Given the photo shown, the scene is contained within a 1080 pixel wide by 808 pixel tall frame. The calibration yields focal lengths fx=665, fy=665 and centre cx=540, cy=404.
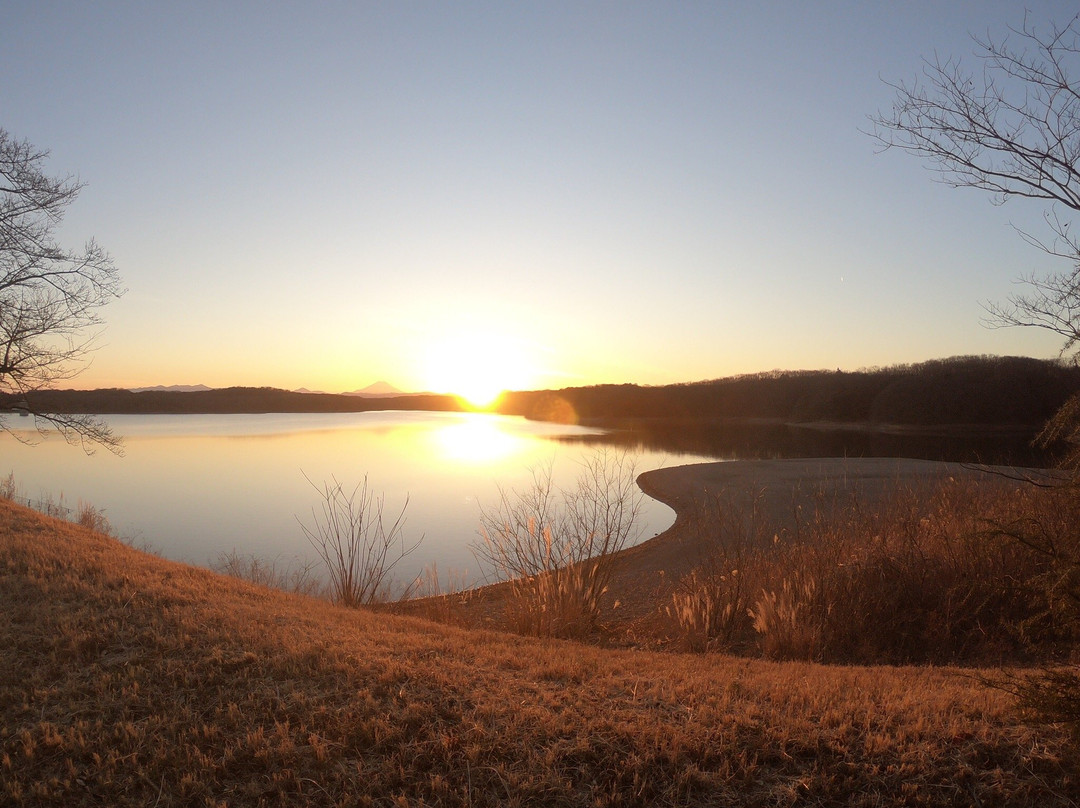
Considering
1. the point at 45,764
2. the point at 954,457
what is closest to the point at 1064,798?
the point at 45,764

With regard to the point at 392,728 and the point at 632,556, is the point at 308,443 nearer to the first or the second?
the point at 632,556

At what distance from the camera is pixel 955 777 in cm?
335

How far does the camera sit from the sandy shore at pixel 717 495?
35.8 feet

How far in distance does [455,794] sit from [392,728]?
0.64m

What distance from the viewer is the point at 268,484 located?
24453 millimetres

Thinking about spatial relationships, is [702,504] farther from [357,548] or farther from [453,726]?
[453,726]

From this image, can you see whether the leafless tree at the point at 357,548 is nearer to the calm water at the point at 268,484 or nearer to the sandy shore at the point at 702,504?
the calm water at the point at 268,484

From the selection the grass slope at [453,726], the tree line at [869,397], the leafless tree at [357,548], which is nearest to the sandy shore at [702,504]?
the leafless tree at [357,548]

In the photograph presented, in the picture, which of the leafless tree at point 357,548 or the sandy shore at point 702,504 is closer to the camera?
the leafless tree at point 357,548

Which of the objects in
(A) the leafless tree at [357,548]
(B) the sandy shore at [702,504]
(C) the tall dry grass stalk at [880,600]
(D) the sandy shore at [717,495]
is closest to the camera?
(C) the tall dry grass stalk at [880,600]

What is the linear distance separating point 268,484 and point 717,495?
17.6 metres

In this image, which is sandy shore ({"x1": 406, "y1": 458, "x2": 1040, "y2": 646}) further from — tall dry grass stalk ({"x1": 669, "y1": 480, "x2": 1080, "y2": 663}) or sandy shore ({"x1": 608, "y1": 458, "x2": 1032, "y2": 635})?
tall dry grass stalk ({"x1": 669, "y1": 480, "x2": 1080, "y2": 663})

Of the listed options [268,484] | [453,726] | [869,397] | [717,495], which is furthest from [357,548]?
[869,397]

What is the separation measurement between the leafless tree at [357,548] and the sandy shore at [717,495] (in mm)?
3601
